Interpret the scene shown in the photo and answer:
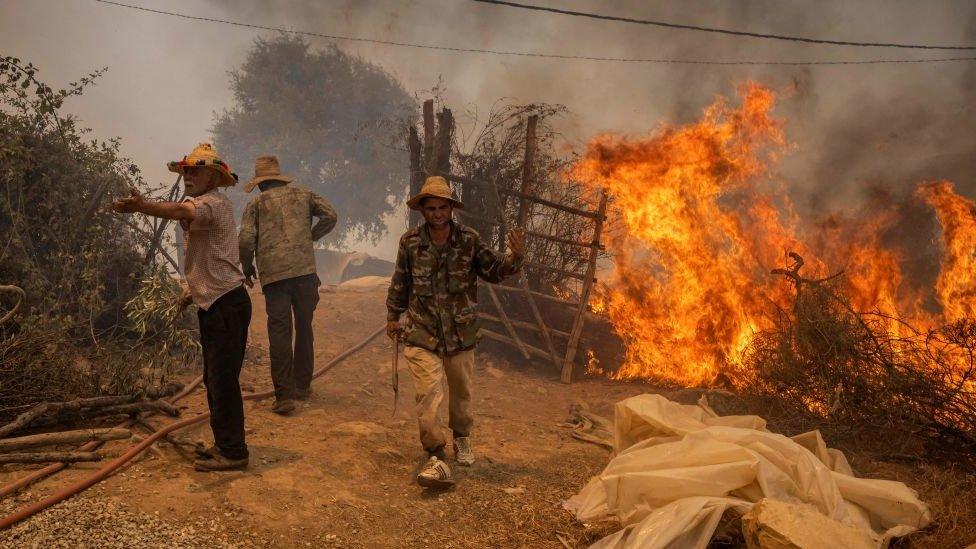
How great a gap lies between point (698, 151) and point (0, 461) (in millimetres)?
8219

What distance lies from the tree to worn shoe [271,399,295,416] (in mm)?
27355

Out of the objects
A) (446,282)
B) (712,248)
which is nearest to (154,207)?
(446,282)

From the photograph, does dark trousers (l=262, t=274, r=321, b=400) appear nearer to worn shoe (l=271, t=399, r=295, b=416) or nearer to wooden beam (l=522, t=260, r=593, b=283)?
worn shoe (l=271, t=399, r=295, b=416)

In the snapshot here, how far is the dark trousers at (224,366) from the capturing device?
150 inches

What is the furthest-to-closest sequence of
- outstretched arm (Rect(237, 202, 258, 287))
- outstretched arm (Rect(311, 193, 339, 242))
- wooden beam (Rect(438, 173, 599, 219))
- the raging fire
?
wooden beam (Rect(438, 173, 599, 219))
the raging fire
outstretched arm (Rect(311, 193, 339, 242))
outstretched arm (Rect(237, 202, 258, 287))

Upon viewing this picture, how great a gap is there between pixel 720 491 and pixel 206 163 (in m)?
3.56

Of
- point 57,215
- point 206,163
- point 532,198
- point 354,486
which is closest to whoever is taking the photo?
point 206,163

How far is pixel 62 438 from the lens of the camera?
391 centimetres

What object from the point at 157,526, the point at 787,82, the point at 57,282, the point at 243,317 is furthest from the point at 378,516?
the point at 787,82

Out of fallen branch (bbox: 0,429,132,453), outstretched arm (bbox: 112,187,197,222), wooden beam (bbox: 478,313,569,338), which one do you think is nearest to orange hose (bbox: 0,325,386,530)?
fallen branch (bbox: 0,429,132,453)

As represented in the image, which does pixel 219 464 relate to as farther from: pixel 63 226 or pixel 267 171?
pixel 63 226

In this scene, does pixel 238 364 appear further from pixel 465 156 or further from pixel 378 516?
pixel 465 156

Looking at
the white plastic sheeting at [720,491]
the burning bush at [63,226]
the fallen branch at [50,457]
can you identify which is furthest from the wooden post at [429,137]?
the white plastic sheeting at [720,491]

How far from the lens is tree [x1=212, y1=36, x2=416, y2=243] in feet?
105
